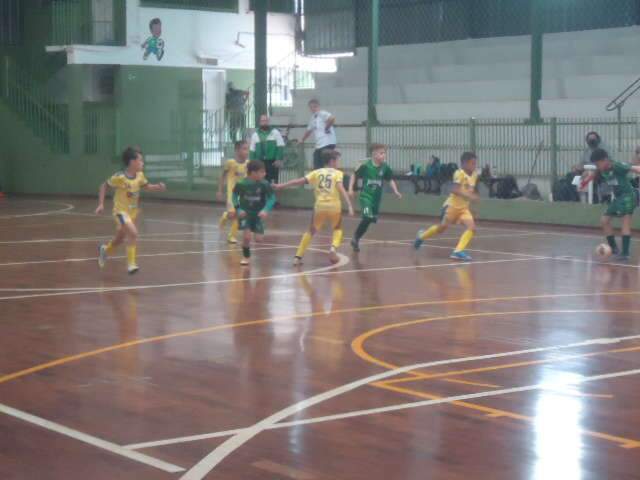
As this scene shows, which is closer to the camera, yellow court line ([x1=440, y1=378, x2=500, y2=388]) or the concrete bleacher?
yellow court line ([x1=440, y1=378, x2=500, y2=388])

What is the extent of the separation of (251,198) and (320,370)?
25.8ft

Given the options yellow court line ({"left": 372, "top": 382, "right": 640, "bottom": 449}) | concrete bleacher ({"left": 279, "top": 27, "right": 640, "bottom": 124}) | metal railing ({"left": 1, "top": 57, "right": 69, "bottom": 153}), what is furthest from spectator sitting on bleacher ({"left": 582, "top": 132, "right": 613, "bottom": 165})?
metal railing ({"left": 1, "top": 57, "right": 69, "bottom": 153})

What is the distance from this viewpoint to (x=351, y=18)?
35.1 meters

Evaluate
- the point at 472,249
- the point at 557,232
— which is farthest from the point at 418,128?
the point at 472,249

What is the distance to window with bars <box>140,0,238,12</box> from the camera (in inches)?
1404

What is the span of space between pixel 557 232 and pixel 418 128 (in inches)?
227

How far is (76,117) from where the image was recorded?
1356 inches

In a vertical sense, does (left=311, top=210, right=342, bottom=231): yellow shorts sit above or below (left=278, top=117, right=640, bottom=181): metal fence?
below

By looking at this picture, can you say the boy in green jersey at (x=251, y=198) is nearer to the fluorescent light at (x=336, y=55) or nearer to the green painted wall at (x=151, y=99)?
the green painted wall at (x=151, y=99)

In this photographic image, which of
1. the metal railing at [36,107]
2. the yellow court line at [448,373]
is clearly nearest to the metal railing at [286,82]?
the metal railing at [36,107]

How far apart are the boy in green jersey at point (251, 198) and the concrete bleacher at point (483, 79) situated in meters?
11.4

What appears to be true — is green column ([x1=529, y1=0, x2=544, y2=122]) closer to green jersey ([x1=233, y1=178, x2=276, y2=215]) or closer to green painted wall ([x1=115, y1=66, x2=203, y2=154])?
green jersey ([x1=233, y1=178, x2=276, y2=215])

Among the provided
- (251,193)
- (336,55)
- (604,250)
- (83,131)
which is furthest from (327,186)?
(336,55)

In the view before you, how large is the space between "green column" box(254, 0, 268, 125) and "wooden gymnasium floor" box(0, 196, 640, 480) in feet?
47.2
